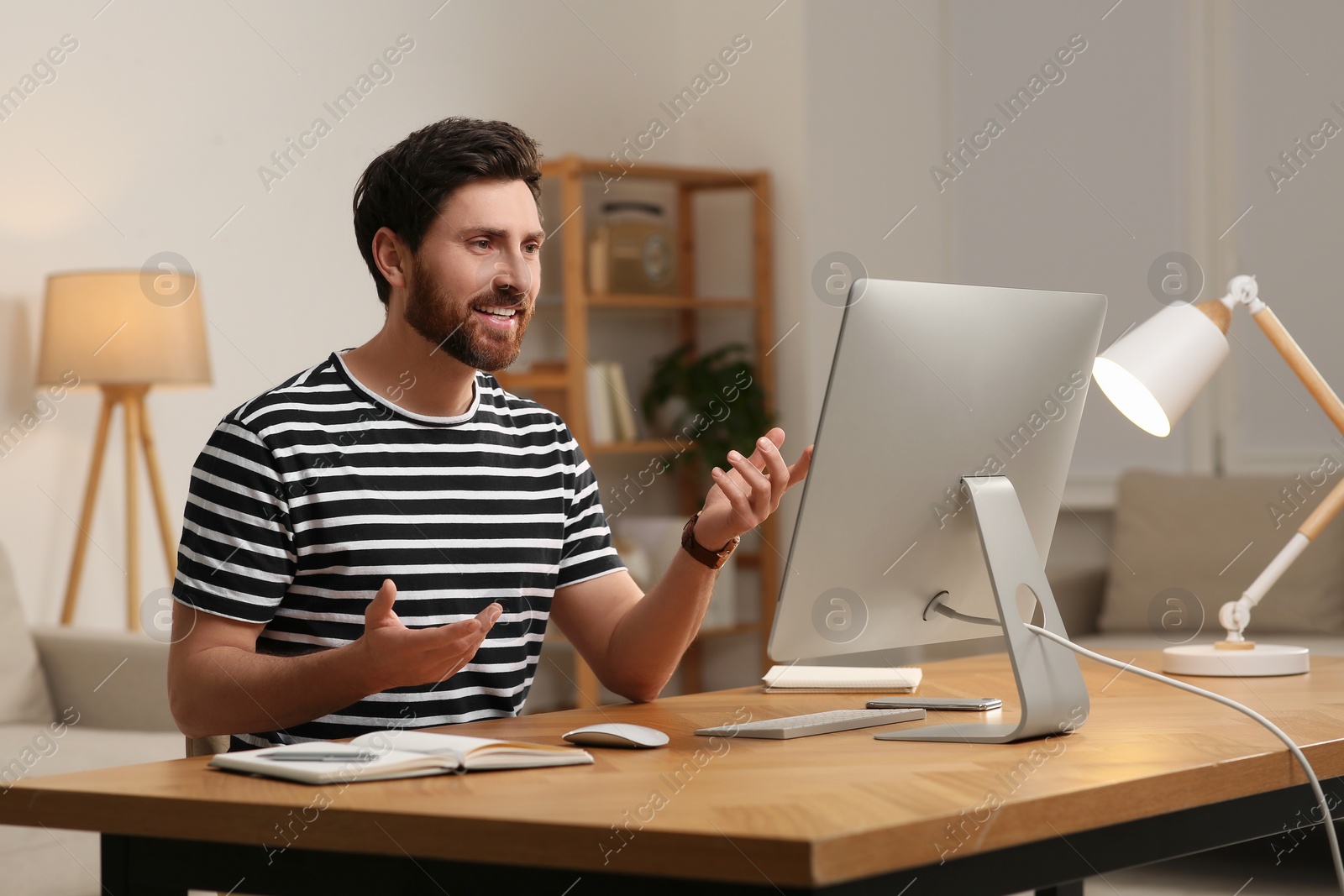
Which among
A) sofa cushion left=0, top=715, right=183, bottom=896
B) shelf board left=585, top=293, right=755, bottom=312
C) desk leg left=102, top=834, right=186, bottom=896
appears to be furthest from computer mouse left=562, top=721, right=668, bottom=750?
shelf board left=585, top=293, right=755, bottom=312

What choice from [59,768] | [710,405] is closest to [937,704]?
[59,768]

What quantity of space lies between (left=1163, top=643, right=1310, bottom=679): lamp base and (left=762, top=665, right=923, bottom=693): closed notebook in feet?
1.15

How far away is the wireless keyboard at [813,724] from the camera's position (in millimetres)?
1340

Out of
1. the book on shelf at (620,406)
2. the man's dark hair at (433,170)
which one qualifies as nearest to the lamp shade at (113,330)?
the book on shelf at (620,406)

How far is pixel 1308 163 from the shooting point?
13.4 ft

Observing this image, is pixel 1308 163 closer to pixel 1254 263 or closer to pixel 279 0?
pixel 1254 263

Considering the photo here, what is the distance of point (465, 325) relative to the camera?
→ 1607 mm

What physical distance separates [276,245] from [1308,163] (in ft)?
9.40

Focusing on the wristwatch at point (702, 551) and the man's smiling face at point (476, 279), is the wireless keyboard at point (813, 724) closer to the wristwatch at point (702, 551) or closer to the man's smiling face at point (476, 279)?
the wristwatch at point (702, 551)

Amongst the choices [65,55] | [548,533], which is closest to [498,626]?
[548,533]

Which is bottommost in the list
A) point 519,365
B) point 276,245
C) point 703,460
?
point 703,460

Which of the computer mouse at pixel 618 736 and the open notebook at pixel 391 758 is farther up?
the open notebook at pixel 391 758

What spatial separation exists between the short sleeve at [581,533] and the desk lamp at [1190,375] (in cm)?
61

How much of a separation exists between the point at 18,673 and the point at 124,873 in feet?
6.58
